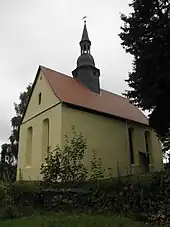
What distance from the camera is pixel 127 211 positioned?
31.6 ft

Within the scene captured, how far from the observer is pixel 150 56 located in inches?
481

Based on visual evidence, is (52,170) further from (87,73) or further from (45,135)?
(87,73)

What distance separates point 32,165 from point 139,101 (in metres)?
9.92

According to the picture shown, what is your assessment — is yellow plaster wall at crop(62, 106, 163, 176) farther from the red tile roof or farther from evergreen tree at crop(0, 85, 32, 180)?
evergreen tree at crop(0, 85, 32, 180)

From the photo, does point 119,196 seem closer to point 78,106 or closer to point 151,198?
point 151,198

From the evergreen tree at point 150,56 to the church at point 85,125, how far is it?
5.47m

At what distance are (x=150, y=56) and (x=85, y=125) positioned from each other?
8.24 m

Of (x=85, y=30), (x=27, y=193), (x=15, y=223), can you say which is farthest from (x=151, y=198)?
(x=85, y=30)

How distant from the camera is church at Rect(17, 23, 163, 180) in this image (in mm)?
18984

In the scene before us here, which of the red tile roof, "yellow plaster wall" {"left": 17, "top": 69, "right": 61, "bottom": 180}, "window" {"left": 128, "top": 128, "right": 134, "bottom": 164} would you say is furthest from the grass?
"window" {"left": 128, "top": 128, "right": 134, "bottom": 164}

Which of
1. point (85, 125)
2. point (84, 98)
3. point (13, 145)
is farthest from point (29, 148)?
point (13, 145)

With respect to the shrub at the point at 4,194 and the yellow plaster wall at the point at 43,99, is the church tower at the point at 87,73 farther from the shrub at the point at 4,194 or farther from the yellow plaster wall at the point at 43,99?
the shrub at the point at 4,194

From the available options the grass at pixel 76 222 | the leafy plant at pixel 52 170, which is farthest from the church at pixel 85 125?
the grass at pixel 76 222

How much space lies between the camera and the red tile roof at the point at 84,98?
19812 millimetres
